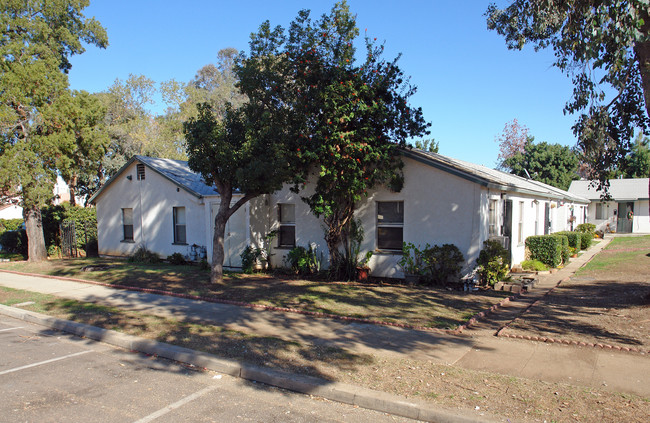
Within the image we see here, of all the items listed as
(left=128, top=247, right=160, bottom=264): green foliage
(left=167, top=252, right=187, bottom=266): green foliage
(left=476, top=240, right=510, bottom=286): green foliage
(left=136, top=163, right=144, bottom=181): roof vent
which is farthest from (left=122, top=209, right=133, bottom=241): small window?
(left=476, top=240, right=510, bottom=286): green foliage

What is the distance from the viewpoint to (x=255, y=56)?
38.7 feet

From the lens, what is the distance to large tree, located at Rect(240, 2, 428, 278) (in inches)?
440

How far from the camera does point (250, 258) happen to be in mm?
14062

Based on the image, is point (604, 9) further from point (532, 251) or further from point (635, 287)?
point (532, 251)

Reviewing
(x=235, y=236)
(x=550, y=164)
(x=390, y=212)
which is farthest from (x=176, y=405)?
(x=550, y=164)

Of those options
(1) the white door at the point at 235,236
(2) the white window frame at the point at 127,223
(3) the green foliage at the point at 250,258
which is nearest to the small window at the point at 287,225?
(3) the green foliage at the point at 250,258

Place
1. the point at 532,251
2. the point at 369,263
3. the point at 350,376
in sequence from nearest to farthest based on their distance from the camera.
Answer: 1. the point at 350,376
2. the point at 369,263
3. the point at 532,251

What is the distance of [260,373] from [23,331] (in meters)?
5.64

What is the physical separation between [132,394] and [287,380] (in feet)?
6.16

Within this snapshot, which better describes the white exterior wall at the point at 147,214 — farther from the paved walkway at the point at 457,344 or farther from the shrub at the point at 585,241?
the shrub at the point at 585,241

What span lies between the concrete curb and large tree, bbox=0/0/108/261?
10691mm

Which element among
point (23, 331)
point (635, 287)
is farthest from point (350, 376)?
point (635, 287)

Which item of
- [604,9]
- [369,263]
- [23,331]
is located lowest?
[23,331]

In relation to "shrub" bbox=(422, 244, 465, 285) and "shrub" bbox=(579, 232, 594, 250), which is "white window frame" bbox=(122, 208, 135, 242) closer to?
"shrub" bbox=(422, 244, 465, 285)
